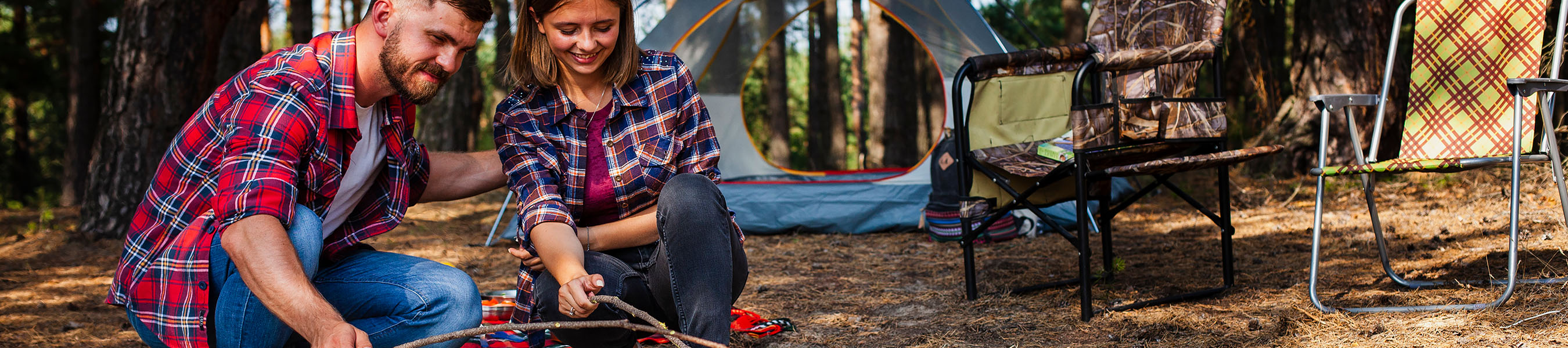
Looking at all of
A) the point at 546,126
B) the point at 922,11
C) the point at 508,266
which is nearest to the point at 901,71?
the point at 922,11

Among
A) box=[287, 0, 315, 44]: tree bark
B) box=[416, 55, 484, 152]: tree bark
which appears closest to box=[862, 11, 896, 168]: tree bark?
box=[416, 55, 484, 152]: tree bark

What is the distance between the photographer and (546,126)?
1754 millimetres

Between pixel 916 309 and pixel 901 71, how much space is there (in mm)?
6565

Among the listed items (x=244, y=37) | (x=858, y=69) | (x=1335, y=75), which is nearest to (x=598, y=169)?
(x=244, y=37)

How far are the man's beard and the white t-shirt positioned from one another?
0.12 metres

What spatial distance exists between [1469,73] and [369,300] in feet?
9.23

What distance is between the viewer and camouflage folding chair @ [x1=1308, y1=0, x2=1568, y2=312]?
2354 millimetres

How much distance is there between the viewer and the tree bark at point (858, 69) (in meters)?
9.73

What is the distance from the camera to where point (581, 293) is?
1.51 metres

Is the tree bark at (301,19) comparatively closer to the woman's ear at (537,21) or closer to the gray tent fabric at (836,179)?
the gray tent fabric at (836,179)

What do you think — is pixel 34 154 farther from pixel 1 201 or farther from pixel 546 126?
pixel 546 126

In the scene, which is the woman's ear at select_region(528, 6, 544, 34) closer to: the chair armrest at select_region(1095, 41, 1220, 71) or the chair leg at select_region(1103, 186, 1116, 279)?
the chair armrest at select_region(1095, 41, 1220, 71)

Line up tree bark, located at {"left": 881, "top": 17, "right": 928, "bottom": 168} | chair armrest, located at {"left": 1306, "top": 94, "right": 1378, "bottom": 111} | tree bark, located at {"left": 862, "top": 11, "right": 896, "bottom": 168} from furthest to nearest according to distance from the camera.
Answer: tree bark, located at {"left": 881, "top": 17, "right": 928, "bottom": 168} → tree bark, located at {"left": 862, "top": 11, "right": 896, "bottom": 168} → chair armrest, located at {"left": 1306, "top": 94, "right": 1378, "bottom": 111}

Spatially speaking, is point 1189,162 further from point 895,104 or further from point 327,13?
point 327,13
